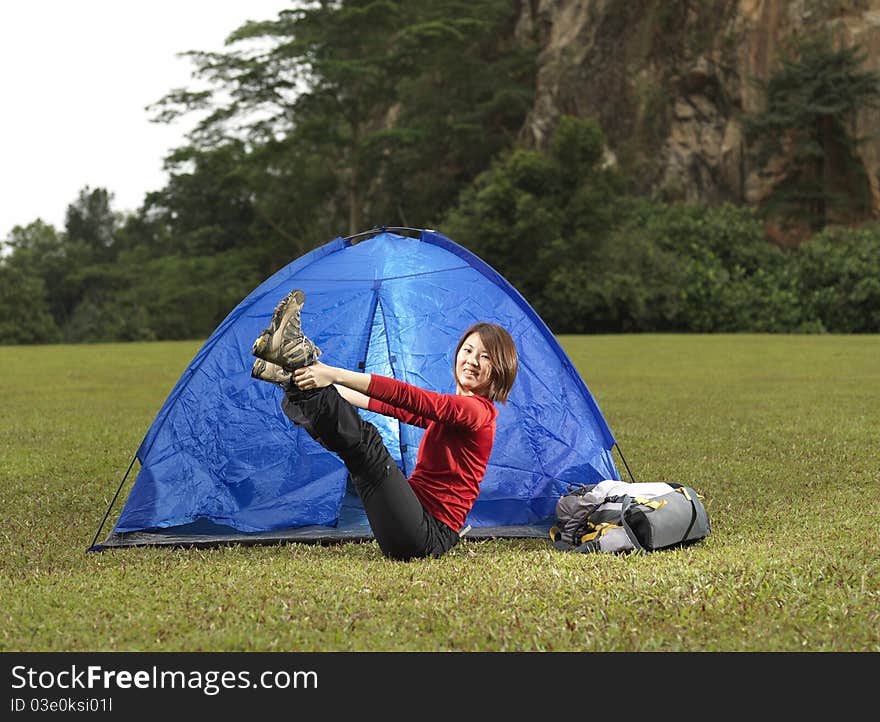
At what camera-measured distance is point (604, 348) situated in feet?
71.5

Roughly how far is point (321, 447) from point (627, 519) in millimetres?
1910

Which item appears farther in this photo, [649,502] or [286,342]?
[649,502]

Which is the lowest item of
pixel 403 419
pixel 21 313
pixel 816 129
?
pixel 403 419

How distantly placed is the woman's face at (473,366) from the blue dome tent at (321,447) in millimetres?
1134

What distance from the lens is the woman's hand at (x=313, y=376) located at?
3.88m

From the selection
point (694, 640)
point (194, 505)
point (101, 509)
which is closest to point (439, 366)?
point (194, 505)

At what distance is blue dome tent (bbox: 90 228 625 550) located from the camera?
538 cm

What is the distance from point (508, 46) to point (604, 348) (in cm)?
2320

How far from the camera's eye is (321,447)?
5766mm

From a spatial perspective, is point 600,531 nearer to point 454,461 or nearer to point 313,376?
point 454,461

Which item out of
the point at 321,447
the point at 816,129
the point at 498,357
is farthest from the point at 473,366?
the point at 816,129

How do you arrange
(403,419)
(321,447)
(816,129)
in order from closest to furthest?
(403,419), (321,447), (816,129)
